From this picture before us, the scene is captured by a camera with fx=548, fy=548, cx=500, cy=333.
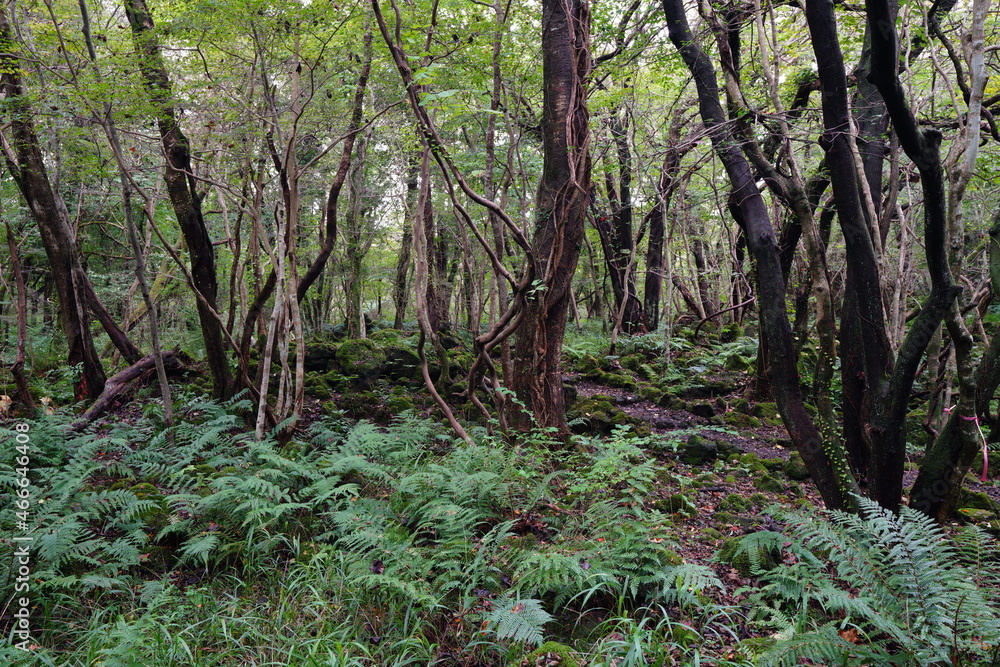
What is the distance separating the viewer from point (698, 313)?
41.0 ft

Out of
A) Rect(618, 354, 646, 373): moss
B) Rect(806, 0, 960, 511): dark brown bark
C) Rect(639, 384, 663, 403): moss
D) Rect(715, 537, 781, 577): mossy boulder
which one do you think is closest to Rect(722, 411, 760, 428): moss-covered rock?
Rect(639, 384, 663, 403): moss

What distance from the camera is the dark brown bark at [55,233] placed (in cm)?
665

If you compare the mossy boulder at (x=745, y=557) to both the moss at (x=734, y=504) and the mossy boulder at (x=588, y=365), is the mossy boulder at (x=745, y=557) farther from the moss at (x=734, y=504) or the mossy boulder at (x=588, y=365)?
the mossy boulder at (x=588, y=365)

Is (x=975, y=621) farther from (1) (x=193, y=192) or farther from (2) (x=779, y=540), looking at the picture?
(1) (x=193, y=192)

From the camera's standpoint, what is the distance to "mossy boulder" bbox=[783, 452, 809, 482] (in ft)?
17.8

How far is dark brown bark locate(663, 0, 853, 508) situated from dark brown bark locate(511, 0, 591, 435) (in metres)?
0.94

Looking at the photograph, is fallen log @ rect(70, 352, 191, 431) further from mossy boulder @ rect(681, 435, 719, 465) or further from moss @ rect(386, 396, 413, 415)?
mossy boulder @ rect(681, 435, 719, 465)

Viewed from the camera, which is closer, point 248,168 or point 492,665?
point 492,665

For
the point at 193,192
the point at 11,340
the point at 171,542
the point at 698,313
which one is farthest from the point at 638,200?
the point at 11,340

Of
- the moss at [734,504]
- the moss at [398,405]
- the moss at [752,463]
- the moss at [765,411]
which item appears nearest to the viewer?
the moss at [734,504]

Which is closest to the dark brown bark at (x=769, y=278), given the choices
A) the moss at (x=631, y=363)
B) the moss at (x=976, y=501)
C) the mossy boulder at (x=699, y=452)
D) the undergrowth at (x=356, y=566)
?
the undergrowth at (x=356, y=566)

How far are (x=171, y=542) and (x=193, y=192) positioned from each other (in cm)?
455

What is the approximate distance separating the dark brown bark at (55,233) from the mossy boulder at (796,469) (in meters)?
8.73

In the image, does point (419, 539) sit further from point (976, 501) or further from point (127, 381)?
point (127, 381)
